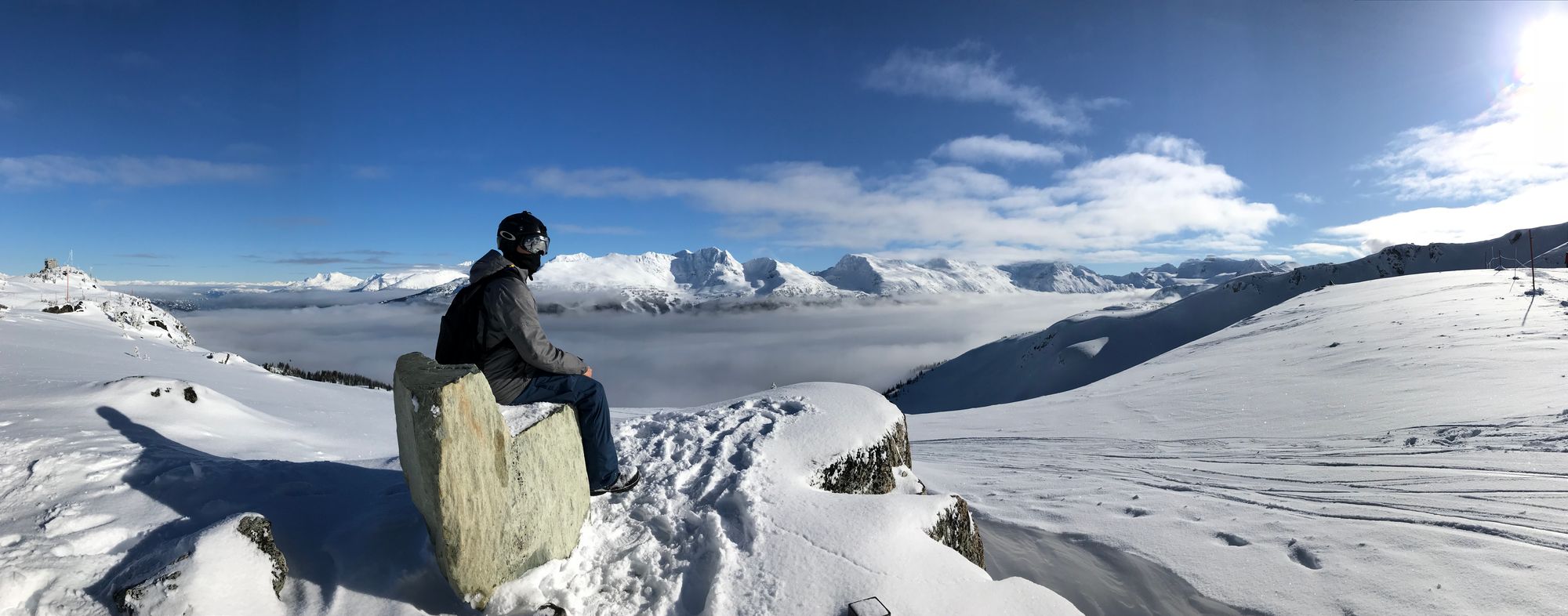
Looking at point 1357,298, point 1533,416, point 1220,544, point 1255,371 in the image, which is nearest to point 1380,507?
point 1220,544

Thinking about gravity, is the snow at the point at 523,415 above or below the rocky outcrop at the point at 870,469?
above

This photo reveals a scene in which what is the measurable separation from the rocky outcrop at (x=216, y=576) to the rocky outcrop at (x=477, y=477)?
0.82 meters

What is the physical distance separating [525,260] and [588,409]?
1.39 m

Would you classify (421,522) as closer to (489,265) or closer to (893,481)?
(489,265)

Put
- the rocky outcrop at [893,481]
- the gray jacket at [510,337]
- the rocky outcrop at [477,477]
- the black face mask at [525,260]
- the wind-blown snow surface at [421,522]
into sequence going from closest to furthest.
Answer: the rocky outcrop at [477,477], the wind-blown snow surface at [421,522], the gray jacket at [510,337], the black face mask at [525,260], the rocky outcrop at [893,481]

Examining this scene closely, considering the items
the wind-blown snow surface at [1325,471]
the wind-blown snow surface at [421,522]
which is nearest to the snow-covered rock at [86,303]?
the wind-blown snow surface at [421,522]

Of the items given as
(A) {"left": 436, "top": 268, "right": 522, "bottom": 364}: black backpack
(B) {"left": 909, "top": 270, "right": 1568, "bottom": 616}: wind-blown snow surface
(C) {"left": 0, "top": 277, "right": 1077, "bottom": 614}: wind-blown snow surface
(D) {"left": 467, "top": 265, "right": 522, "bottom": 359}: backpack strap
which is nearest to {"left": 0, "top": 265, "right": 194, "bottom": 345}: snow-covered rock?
(C) {"left": 0, "top": 277, "right": 1077, "bottom": 614}: wind-blown snow surface

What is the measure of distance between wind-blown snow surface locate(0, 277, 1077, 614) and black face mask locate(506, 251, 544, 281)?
214 centimetres

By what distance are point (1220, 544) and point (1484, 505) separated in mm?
3148

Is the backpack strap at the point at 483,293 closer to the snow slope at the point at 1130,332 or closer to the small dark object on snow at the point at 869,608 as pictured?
the small dark object on snow at the point at 869,608

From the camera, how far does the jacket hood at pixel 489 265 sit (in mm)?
4809

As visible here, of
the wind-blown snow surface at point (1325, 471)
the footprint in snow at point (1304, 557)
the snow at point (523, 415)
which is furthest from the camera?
the footprint in snow at point (1304, 557)

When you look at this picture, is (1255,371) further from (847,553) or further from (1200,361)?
(847,553)

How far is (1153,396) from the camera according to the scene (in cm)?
1728
